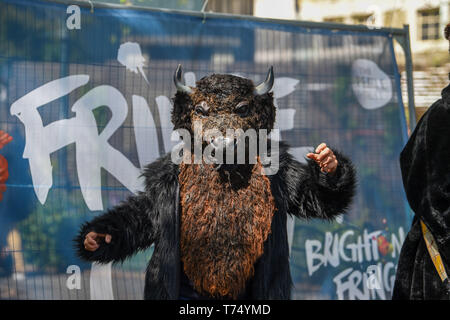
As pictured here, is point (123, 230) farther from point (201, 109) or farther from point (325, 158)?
point (325, 158)

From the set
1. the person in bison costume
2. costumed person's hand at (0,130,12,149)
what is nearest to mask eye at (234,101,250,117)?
the person in bison costume

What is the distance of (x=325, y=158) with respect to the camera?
2.64 meters

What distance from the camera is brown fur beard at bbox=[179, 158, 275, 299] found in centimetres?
262

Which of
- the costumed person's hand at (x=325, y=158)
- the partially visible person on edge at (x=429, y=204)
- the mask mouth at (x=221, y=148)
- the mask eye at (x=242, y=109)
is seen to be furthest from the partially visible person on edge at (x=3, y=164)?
the partially visible person on edge at (x=429, y=204)

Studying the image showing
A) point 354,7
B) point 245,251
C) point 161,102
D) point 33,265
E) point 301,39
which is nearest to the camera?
point 245,251

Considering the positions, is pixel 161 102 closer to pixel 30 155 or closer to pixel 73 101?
pixel 73 101

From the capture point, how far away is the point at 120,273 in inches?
145

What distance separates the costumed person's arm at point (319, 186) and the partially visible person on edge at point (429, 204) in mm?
306

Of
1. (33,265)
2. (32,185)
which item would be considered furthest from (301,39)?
(33,265)

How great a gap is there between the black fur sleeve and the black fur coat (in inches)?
51.8

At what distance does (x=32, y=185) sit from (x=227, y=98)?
1533mm

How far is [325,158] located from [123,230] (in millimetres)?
1077

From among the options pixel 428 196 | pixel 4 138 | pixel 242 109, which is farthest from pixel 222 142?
pixel 4 138

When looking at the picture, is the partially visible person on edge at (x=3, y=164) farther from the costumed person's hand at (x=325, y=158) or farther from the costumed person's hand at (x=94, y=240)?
the costumed person's hand at (x=325, y=158)
